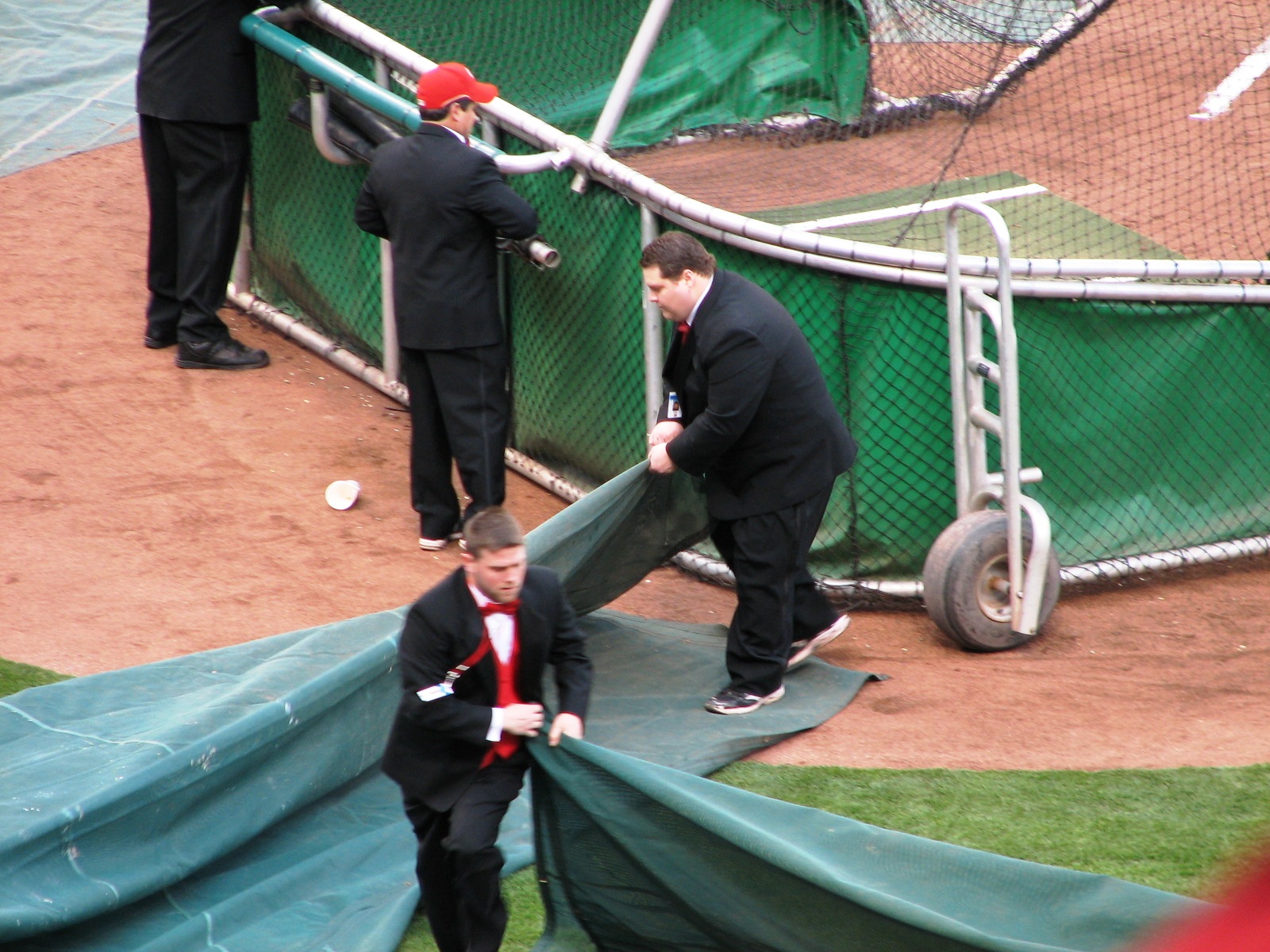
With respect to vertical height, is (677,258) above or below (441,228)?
above

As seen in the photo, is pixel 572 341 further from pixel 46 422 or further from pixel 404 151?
pixel 46 422

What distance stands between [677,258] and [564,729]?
74.2 inches

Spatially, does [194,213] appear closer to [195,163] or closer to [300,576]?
[195,163]

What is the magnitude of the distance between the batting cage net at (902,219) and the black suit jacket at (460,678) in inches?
103

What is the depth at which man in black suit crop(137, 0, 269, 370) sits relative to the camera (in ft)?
24.4

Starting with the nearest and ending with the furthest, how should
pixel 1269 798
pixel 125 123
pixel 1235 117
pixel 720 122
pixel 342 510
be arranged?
pixel 1269 798, pixel 342 510, pixel 720 122, pixel 1235 117, pixel 125 123

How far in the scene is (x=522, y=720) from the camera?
3.50 meters

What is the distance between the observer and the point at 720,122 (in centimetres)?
841

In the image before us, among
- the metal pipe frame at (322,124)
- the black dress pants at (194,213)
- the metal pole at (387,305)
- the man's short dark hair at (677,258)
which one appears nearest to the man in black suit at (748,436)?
the man's short dark hair at (677,258)

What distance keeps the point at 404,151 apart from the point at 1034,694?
3.30 m

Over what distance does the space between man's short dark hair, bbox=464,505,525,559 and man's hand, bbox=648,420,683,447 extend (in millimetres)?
1731

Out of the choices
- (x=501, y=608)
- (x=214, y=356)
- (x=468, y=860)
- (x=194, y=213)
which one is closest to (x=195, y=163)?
(x=194, y=213)

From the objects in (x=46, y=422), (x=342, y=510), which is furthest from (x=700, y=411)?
(x=46, y=422)

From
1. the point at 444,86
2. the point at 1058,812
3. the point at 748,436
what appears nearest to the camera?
the point at 1058,812
